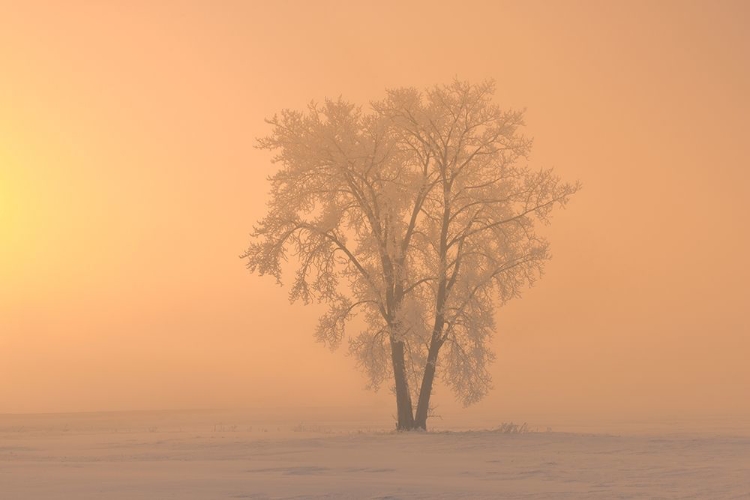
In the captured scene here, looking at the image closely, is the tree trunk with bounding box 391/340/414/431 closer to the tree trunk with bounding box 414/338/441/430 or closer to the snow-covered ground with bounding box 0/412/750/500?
the tree trunk with bounding box 414/338/441/430

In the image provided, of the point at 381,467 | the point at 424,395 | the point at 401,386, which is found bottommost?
the point at 381,467

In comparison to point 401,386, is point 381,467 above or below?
below

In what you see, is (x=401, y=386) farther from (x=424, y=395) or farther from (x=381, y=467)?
(x=381, y=467)

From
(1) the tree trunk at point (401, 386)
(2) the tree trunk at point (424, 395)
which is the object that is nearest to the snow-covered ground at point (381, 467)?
(1) the tree trunk at point (401, 386)

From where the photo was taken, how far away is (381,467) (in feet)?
70.7

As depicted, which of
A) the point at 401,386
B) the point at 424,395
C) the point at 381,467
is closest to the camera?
the point at 381,467

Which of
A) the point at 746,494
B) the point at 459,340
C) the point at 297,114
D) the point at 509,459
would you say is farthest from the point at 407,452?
the point at 297,114

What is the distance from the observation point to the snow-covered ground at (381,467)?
55.5 feet

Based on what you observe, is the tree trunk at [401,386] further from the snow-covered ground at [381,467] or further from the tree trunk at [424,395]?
the snow-covered ground at [381,467]

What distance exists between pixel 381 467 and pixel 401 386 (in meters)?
12.4

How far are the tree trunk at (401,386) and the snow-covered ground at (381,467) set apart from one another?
76.6 inches

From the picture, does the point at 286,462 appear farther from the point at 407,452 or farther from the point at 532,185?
the point at 532,185

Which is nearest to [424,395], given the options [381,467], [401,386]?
[401,386]

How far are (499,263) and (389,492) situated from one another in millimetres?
17646
